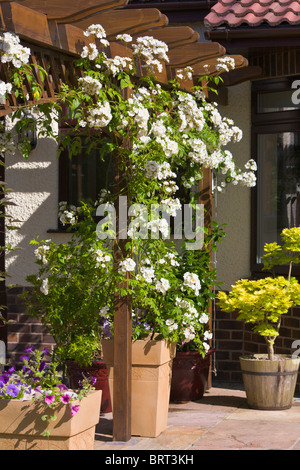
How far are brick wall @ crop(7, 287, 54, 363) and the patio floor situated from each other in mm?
2372

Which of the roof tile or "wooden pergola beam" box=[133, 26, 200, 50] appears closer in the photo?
"wooden pergola beam" box=[133, 26, 200, 50]

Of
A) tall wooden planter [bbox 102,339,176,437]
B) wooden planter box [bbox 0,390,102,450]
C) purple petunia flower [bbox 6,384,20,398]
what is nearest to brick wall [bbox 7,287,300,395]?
tall wooden planter [bbox 102,339,176,437]

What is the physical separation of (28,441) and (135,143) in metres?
2.30

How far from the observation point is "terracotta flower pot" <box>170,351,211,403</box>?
802 centimetres

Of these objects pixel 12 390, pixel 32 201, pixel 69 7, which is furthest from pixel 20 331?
pixel 69 7

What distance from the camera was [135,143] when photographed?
6418 mm

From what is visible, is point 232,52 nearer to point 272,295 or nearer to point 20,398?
point 272,295

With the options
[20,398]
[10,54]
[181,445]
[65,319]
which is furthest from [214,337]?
[10,54]

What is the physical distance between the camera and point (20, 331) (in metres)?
9.96

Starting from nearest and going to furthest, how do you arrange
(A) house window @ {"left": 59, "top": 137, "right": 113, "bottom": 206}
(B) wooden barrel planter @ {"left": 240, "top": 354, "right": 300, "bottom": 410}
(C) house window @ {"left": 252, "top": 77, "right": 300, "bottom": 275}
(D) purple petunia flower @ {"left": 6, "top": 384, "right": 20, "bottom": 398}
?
(D) purple petunia flower @ {"left": 6, "top": 384, "right": 20, "bottom": 398} → (B) wooden barrel planter @ {"left": 240, "top": 354, "right": 300, "bottom": 410} → (C) house window @ {"left": 252, "top": 77, "right": 300, "bottom": 275} → (A) house window @ {"left": 59, "top": 137, "right": 113, "bottom": 206}

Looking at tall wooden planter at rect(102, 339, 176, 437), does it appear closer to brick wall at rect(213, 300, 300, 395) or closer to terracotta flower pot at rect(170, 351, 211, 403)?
terracotta flower pot at rect(170, 351, 211, 403)

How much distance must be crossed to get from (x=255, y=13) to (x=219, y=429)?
394 cm

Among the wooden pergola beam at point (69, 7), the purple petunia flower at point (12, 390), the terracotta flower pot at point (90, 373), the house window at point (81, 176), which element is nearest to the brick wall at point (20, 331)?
the house window at point (81, 176)

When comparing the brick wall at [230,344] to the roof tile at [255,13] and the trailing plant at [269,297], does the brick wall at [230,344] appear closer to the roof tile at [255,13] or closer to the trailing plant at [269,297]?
the trailing plant at [269,297]
